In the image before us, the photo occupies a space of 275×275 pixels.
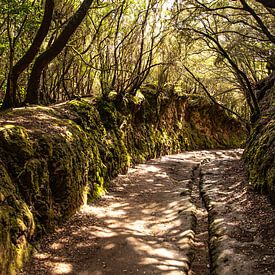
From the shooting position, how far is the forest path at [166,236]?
19.4 ft

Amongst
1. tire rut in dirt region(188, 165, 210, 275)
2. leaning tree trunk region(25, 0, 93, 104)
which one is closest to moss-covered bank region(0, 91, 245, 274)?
leaning tree trunk region(25, 0, 93, 104)

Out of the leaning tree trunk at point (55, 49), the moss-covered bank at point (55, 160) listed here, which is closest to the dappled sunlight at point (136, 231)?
the moss-covered bank at point (55, 160)

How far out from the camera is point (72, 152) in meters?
8.77

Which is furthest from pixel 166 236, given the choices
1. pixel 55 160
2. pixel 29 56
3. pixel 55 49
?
pixel 29 56

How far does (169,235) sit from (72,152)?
3526 mm

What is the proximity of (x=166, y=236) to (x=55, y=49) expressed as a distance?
21.9 feet

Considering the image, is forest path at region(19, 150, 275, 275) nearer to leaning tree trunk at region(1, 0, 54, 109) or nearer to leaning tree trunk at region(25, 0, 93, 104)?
leaning tree trunk at region(25, 0, 93, 104)

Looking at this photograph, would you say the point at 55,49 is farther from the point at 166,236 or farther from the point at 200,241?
the point at 200,241

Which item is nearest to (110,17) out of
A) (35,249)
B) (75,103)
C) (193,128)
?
(75,103)

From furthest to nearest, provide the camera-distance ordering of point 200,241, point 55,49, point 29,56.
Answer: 1. point 29,56
2. point 55,49
3. point 200,241

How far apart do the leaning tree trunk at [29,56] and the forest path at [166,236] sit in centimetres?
501

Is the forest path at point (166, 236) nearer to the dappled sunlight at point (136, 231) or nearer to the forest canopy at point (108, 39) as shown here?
the dappled sunlight at point (136, 231)

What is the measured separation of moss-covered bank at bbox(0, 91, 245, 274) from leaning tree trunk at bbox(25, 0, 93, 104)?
3.42 ft

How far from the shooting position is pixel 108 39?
15.2 meters
